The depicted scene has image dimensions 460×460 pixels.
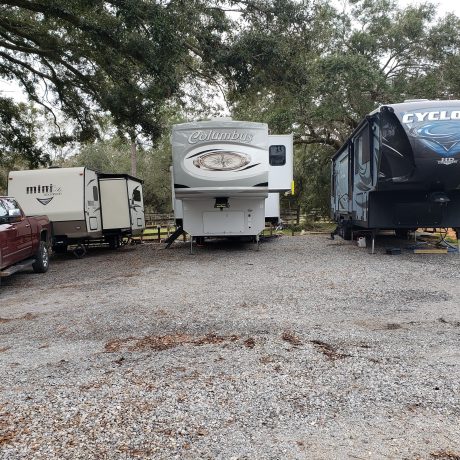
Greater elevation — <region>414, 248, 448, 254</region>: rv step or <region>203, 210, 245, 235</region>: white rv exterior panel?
<region>203, 210, 245, 235</region>: white rv exterior panel

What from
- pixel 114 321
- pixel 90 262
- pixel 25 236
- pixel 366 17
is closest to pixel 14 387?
pixel 114 321

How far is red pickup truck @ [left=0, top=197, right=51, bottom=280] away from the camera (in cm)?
867

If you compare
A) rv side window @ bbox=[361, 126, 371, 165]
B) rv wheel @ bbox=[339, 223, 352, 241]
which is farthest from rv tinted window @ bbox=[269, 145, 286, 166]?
rv side window @ bbox=[361, 126, 371, 165]

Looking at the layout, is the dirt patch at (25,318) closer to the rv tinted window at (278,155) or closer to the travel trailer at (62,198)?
the travel trailer at (62,198)

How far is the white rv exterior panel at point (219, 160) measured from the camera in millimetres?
11094

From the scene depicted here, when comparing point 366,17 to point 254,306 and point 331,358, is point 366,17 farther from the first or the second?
point 331,358

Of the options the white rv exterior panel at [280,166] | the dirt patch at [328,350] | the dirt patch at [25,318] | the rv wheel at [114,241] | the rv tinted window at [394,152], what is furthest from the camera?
the rv wheel at [114,241]

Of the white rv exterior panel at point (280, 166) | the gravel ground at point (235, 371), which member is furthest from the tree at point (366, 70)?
the gravel ground at point (235, 371)

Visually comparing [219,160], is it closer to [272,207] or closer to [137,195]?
[272,207]

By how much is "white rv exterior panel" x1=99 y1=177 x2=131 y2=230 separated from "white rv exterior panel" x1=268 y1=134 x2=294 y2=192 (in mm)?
4916

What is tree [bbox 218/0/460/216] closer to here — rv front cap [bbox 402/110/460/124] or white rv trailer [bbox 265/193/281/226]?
white rv trailer [bbox 265/193/281/226]

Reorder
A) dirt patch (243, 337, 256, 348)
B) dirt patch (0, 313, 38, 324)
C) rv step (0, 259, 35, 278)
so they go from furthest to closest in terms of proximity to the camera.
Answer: rv step (0, 259, 35, 278) → dirt patch (0, 313, 38, 324) → dirt patch (243, 337, 256, 348)

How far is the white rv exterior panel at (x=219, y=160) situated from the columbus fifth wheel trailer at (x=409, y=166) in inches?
98.0

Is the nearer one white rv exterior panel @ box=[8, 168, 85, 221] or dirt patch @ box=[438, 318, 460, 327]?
dirt patch @ box=[438, 318, 460, 327]
